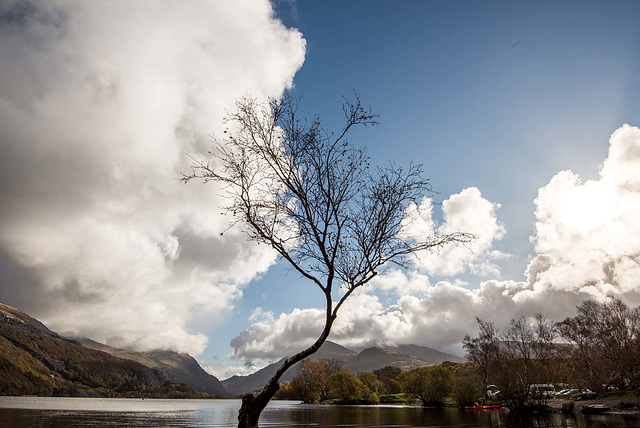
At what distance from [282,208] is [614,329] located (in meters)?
69.3

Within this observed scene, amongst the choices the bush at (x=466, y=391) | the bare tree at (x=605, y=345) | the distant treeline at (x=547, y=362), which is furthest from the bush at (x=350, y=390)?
the bare tree at (x=605, y=345)

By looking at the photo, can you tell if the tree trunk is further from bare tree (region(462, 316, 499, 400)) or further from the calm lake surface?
bare tree (region(462, 316, 499, 400))

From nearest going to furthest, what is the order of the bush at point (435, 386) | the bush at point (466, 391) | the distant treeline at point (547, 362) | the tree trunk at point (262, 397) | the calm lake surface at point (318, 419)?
the tree trunk at point (262, 397)
the calm lake surface at point (318, 419)
the distant treeline at point (547, 362)
the bush at point (466, 391)
the bush at point (435, 386)

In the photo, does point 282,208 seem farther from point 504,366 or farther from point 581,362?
point 581,362

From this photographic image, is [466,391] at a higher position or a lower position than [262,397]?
lower

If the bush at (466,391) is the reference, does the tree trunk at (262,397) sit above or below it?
above

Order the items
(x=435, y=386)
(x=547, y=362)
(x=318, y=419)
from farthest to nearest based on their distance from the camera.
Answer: (x=435, y=386), (x=547, y=362), (x=318, y=419)

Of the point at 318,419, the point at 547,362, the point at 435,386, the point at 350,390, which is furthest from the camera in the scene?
the point at 350,390

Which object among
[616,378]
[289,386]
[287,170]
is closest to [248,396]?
[287,170]

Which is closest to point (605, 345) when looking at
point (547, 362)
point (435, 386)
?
point (547, 362)

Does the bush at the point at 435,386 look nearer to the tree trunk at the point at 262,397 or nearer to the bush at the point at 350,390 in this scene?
the bush at the point at 350,390

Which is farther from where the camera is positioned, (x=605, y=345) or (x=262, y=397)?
(x=605, y=345)

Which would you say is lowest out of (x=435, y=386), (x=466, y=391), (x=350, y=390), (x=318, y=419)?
(x=350, y=390)

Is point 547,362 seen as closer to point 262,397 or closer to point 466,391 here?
point 466,391
